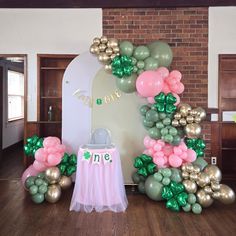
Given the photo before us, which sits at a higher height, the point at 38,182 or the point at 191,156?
the point at 191,156

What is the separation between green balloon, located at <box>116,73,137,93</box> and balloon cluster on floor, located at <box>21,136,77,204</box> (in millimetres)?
1141

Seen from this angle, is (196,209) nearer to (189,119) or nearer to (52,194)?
(189,119)

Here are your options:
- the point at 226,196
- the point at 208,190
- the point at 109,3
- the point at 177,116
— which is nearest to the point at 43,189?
the point at 177,116

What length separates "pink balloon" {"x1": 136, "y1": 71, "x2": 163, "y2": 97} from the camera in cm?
332

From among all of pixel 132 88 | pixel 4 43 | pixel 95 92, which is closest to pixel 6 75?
pixel 4 43

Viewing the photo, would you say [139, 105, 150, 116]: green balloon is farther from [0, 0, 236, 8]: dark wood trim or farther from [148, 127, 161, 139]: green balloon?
[0, 0, 236, 8]: dark wood trim

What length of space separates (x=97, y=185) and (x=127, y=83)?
135 centimetres

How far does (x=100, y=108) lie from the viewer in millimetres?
3979

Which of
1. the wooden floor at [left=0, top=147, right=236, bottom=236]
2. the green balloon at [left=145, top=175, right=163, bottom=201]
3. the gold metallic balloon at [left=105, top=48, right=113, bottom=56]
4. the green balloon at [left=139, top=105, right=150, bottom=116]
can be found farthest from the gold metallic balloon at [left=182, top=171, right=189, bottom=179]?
the gold metallic balloon at [left=105, top=48, right=113, bottom=56]

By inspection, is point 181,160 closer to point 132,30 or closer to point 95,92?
point 95,92

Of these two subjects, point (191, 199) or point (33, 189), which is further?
point (33, 189)

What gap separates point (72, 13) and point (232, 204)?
3.71 meters

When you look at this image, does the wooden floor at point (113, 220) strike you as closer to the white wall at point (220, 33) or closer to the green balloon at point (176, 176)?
the green balloon at point (176, 176)

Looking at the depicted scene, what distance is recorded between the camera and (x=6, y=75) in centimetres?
627
